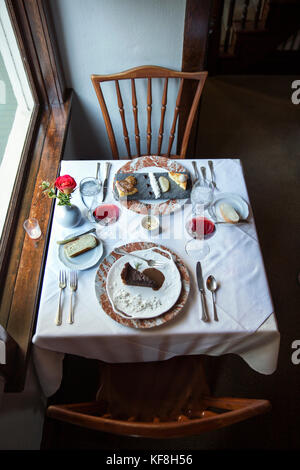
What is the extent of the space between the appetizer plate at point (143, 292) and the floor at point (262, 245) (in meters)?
0.48

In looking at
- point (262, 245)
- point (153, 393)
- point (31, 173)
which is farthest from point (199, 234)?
point (262, 245)

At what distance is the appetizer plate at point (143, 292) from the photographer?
1.10 metres

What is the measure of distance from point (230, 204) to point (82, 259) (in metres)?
0.60

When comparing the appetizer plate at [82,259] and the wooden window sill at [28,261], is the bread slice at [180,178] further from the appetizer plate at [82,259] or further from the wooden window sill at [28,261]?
the wooden window sill at [28,261]

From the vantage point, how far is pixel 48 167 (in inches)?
62.2

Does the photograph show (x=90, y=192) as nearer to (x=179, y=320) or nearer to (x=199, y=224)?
(x=199, y=224)

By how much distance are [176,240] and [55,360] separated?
23.1 inches

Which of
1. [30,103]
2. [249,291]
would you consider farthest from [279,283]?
[30,103]

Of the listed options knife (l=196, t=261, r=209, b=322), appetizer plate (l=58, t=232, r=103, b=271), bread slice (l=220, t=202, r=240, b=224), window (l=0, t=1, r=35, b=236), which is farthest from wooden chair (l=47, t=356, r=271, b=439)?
window (l=0, t=1, r=35, b=236)

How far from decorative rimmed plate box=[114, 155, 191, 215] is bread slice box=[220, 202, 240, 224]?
15 cm

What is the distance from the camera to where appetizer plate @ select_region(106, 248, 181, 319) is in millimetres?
1104

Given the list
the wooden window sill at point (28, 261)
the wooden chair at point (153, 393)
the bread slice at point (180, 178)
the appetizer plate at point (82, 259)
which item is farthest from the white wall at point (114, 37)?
the wooden chair at point (153, 393)

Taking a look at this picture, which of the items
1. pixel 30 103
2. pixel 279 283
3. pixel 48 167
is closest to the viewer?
pixel 48 167
